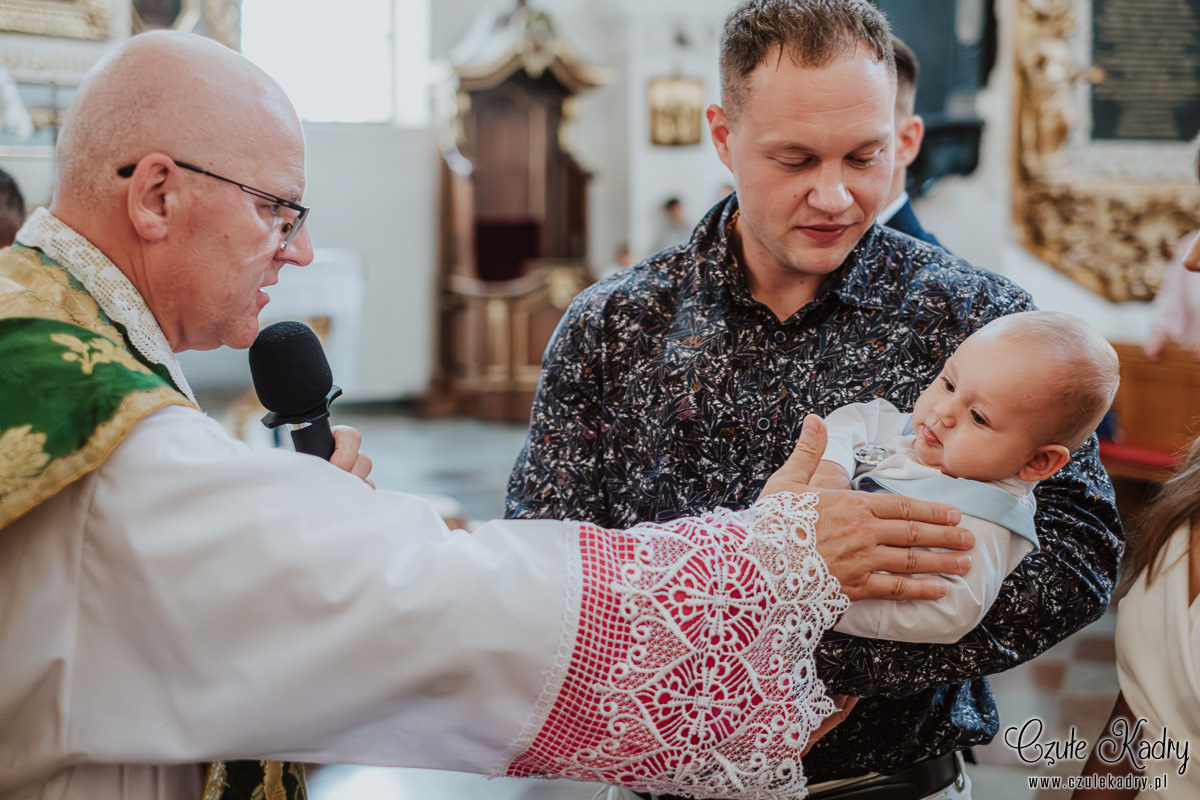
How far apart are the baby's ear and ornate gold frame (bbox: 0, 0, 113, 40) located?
27.0ft

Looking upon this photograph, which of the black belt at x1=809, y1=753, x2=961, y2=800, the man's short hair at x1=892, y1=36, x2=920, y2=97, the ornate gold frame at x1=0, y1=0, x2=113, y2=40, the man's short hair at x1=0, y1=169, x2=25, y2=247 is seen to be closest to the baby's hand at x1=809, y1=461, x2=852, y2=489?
the black belt at x1=809, y1=753, x2=961, y2=800

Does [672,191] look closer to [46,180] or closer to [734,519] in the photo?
[46,180]

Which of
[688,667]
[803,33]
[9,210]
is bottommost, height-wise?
[688,667]

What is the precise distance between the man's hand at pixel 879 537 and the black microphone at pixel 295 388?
2.28 ft

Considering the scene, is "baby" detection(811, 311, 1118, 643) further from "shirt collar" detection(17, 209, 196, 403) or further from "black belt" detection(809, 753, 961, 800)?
"shirt collar" detection(17, 209, 196, 403)

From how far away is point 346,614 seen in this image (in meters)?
1.09

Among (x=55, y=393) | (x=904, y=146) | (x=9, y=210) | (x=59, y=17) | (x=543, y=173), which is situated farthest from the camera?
(x=543, y=173)

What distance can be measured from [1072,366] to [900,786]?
0.67 metres

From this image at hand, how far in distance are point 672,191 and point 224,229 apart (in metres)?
9.99

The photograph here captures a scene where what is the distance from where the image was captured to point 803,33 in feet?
5.28

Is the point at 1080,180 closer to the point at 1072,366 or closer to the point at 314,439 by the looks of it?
the point at 1072,366

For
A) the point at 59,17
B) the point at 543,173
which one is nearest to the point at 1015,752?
the point at 59,17

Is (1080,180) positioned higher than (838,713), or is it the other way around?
(1080,180)

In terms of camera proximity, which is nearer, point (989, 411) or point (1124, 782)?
point (989, 411)
